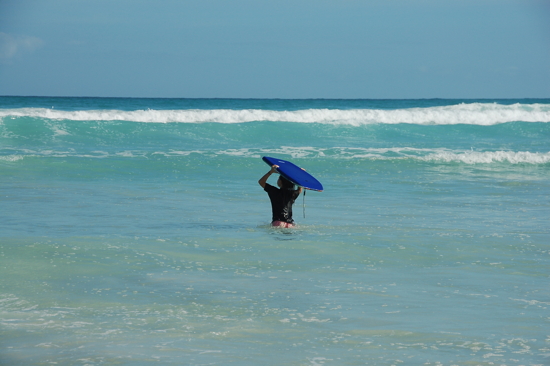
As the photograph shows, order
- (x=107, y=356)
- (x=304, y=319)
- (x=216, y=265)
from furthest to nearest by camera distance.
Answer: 1. (x=216, y=265)
2. (x=304, y=319)
3. (x=107, y=356)

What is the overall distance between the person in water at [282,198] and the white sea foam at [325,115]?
22037 mm

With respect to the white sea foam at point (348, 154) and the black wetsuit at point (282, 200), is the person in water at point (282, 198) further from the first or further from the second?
the white sea foam at point (348, 154)

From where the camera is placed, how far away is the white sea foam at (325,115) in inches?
1232

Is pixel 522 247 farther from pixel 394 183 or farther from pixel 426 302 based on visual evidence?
pixel 394 183

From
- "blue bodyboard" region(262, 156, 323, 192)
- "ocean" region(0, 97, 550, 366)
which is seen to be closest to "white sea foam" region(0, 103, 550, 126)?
"ocean" region(0, 97, 550, 366)

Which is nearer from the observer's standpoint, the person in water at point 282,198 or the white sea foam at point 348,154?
the person in water at point 282,198

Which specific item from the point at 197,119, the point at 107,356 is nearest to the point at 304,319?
the point at 107,356

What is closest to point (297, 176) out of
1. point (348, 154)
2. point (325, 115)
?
point (348, 154)

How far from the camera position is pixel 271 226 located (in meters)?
9.24

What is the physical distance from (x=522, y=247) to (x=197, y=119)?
24.7 meters

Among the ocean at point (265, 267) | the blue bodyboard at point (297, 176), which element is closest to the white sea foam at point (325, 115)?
the ocean at point (265, 267)

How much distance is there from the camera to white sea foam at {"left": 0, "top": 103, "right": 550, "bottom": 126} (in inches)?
1232

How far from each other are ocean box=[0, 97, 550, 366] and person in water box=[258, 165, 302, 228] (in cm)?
22

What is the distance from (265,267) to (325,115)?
2789 cm
